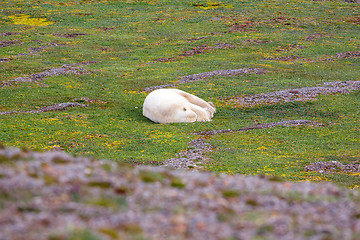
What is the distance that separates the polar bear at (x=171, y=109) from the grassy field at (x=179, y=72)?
97 centimetres

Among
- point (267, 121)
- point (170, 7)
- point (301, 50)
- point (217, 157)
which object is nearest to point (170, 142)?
point (217, 157)

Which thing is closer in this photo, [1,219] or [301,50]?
[1,219]

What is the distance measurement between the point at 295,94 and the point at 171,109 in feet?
45.5

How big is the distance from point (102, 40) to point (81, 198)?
63.3 metres

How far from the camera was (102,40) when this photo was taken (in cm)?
7175

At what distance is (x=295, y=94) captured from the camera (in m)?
44.0

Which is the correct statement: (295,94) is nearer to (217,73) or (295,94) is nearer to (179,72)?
(217,73)

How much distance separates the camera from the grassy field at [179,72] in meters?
29.7

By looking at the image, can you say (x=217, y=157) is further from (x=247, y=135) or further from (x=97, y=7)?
(x=97, y=7)

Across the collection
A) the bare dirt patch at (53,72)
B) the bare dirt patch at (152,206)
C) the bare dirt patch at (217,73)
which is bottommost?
the bare dirt patch at (53,72)

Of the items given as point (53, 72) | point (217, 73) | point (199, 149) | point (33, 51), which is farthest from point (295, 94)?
point (33, 51)

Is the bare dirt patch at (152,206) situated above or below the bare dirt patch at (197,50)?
above

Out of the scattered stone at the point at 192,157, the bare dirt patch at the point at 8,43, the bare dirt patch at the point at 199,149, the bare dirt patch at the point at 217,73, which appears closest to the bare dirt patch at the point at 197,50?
the bare dirt patch at the point at 217,73

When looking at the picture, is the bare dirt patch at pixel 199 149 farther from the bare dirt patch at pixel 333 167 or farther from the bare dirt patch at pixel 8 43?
the bare dirt patch at pixel 8 43
